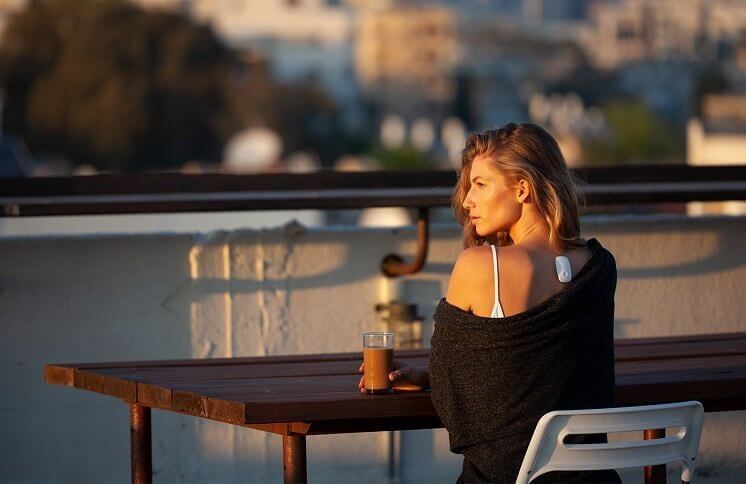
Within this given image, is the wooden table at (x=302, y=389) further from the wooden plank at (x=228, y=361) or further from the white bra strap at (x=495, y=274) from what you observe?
the white bra strap at (x=495, y=274)

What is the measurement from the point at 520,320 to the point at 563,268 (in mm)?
138

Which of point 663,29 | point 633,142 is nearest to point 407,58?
point 663,29

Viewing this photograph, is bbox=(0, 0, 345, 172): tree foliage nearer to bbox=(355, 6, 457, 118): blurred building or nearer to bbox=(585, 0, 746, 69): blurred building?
bbox=(355, 6, 457, 118): blurred building

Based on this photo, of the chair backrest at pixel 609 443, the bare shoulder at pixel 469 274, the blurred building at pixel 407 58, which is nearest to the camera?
the chair backrest at pixel 609 443

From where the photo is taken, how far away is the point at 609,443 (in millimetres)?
2297

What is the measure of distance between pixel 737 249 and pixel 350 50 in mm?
114848

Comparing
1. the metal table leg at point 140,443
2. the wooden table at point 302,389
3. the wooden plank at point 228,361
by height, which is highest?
the wooden plank at point 228,361

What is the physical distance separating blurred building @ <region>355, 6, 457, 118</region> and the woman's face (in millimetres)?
101695

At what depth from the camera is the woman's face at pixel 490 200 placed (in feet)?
8.11

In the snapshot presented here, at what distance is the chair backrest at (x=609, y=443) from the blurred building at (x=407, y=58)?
101857 mm

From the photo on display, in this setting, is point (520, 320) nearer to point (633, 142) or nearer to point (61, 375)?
point (61, 375)

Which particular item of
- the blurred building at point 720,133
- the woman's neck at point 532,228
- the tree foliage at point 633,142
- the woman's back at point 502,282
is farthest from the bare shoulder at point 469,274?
the tree foliage at point 633,142

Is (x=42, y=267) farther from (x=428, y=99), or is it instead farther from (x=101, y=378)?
(x=428, y=99)

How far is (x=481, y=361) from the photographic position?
2.37 m
